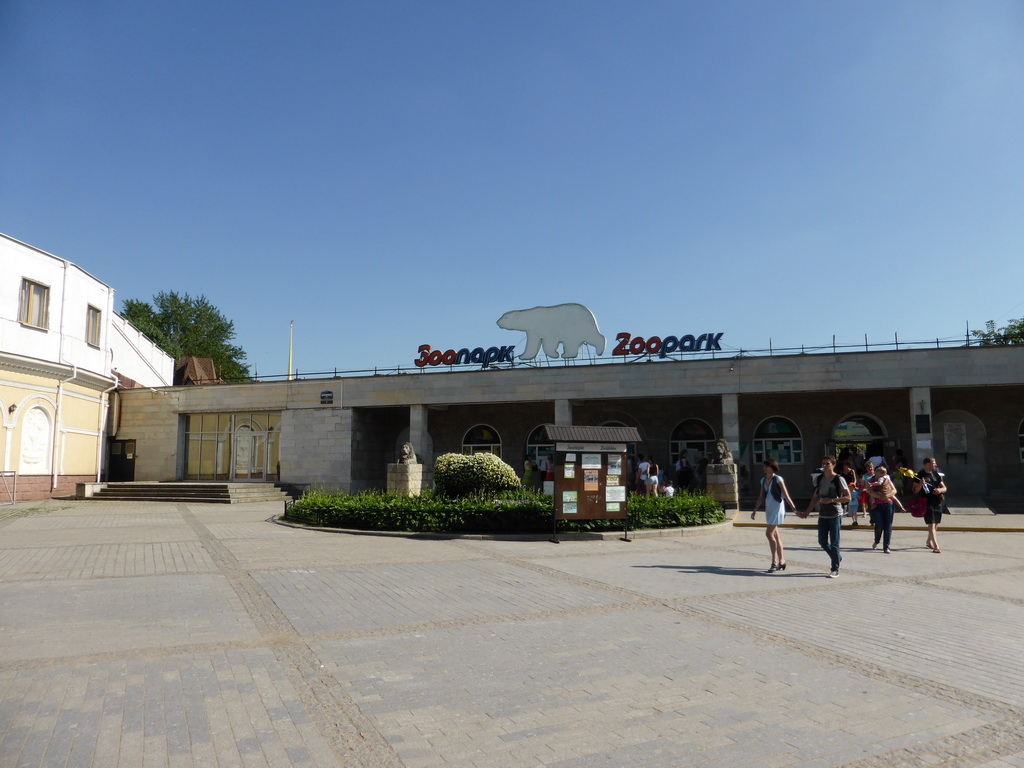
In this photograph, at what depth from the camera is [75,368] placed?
2767 centimetres

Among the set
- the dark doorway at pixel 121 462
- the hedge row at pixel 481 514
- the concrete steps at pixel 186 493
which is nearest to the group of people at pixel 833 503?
the hedge row at pixel 481 514

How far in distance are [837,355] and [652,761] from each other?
23.7 meters

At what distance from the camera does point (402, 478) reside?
2288cm

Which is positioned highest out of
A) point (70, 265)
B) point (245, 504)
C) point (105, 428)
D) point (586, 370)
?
point (70, 265)

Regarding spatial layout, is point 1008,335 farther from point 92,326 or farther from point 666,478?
point 92,326

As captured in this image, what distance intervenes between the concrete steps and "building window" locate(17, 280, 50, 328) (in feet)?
21.3

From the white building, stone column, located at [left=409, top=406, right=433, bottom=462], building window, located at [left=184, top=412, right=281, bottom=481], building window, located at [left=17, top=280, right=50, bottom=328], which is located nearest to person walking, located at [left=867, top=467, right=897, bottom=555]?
stone column, located at [left=409, top=406, right=433, bottom=462]

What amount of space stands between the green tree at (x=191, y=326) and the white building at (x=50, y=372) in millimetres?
36318

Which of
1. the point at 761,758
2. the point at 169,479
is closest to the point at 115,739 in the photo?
the point at 761,758

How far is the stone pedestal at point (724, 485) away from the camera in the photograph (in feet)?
74.5

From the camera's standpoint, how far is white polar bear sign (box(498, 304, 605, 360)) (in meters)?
28.7

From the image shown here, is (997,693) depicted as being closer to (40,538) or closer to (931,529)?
(931,529)

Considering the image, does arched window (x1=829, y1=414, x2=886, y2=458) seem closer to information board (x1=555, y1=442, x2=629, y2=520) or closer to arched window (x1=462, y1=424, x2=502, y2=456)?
arched window (x1=462, y1=424, x2=502, y2=456)

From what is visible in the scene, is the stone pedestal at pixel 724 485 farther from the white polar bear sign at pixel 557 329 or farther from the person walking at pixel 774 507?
the person walking at pixel 774 507
